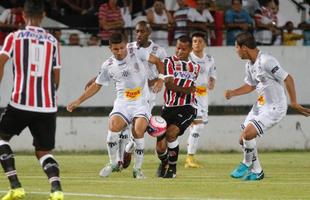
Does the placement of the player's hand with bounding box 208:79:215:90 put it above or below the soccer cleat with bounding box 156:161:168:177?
above

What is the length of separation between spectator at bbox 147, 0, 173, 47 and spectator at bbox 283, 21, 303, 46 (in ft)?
9.12

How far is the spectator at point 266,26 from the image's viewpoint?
26.2 m

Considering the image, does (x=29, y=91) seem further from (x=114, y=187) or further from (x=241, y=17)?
(x=241, y=17)

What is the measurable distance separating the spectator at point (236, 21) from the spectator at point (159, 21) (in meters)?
1.39

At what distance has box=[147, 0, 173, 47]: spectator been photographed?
83.5 feet

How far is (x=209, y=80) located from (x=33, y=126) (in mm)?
9603

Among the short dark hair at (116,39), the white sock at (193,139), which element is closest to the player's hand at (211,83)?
the white sock at (193,139)

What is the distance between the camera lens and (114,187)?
583 inches

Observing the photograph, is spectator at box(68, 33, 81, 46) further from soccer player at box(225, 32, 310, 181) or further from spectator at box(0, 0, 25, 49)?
soccer player at box(225, 32, 310, 181)

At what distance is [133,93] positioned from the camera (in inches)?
680

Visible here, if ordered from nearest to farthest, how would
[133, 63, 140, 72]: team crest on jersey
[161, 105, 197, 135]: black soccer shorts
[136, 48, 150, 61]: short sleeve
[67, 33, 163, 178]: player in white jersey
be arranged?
[67, 33, 163, 178]: player in white jersey → [133, 63, 140, 72]: team crest on jersey → [136, 48, 150, 61]: short sleeve → [161, 105, 197, 135]: black soccer shorts

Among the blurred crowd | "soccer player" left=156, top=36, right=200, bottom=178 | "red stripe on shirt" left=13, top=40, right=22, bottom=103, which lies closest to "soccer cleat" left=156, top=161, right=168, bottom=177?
"soccer player" left=156, top=36, right=200, bottom=178

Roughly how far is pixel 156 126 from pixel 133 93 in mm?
654

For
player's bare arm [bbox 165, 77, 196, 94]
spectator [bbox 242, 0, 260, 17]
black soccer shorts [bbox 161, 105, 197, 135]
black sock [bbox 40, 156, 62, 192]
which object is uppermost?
spectator [bbox 242, 0, 260, 17]
